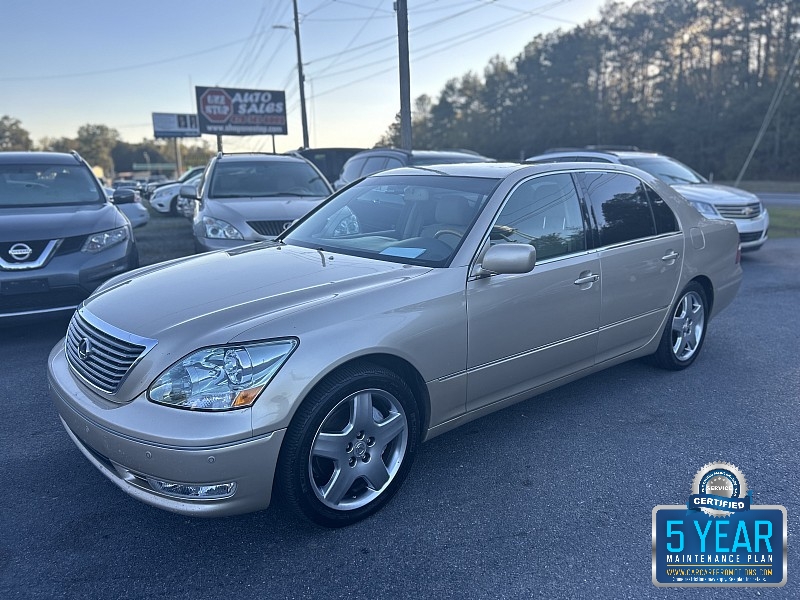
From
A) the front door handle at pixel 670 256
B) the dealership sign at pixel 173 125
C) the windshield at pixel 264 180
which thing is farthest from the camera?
the dealership sign at pixel 173 125

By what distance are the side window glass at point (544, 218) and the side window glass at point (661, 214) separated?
0.92 meters

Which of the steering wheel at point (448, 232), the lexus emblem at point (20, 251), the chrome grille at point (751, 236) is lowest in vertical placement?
the chrome grille at point (751, 236)

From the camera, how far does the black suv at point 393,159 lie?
9727mm

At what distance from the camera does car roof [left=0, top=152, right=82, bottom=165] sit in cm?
672

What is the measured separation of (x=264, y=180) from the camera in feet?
27.0

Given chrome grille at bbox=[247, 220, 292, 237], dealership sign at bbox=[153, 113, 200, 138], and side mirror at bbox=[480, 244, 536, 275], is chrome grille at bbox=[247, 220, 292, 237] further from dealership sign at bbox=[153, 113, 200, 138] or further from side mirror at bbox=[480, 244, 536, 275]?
dealership sign at bbox=[153, 113, 200, 138]

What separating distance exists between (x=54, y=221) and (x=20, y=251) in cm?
49

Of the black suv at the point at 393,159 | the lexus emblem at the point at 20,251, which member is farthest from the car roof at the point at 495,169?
the black suv at the point at 393,159

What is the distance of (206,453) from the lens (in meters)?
2.39

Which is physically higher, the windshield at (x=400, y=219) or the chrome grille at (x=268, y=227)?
the windshield at (x=400, y=219)

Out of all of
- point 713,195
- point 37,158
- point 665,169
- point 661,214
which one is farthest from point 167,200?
point 661,214

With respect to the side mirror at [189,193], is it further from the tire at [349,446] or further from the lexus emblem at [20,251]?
the tire at [349,446]

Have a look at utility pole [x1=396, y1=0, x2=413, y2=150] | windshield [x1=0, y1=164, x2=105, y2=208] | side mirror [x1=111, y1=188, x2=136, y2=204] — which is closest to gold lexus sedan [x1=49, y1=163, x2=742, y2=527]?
windshield [x1=0, y1=164, x2=105, y2=208]

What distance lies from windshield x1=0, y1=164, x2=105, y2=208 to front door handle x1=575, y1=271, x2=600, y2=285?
17.3 feet
